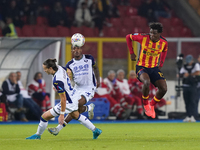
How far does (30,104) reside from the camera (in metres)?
14.2

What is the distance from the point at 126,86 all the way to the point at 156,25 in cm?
633

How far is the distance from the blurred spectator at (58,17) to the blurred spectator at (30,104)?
5.91 metres

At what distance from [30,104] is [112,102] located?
2521 millimetres

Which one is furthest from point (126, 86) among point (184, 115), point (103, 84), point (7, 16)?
point (7, 16)

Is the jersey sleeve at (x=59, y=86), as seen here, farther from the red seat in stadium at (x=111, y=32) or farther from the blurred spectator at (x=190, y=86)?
the red seat in stadium at (x=111, y=32)

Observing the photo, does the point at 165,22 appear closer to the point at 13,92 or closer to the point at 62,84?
the point at 13,92

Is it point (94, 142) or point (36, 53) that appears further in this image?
point (36, 53)

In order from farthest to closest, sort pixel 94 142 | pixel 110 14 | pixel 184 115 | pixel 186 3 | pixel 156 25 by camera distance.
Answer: pixel 186 3, pixel 110 14, pixel 184 115, pixel 156 25, pixel 94 142

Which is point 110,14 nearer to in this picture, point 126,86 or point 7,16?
point 7,16

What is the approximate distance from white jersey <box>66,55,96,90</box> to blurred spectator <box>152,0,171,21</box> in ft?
43.0

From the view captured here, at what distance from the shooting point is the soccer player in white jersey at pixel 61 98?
7.36 metres

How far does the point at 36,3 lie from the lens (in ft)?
67.5

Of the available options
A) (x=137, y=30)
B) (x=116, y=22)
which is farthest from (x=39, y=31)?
(x=137, y=30)

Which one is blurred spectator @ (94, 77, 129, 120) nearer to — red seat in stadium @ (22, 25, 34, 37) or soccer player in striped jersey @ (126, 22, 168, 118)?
soccer player in striped jersey @ (126, 22, 168, 118)
